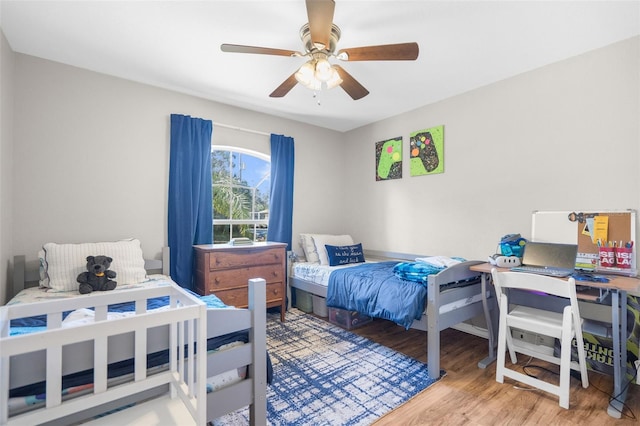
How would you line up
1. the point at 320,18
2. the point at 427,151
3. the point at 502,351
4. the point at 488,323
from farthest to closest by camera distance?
the point at 427,151, the point at 488,323, the point at 502,351, the point at 320,18

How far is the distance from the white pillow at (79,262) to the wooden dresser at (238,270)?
55 centimetres

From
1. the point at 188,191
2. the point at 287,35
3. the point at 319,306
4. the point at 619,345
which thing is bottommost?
the point at 319,306

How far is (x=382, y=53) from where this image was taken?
181 centimetres

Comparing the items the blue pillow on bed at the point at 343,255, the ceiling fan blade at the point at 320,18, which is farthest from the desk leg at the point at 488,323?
the ceiling fan blade at the point at 320,18

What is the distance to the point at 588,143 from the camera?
235 cm

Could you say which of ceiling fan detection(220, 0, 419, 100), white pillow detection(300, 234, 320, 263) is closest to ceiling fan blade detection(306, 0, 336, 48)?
ceiling fan detection(220, 0, 419, 100)

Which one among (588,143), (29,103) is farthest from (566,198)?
(29,103)

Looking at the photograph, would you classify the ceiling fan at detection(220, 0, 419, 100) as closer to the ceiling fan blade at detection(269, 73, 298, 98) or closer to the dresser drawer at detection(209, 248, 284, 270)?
the ceiling fan blade at detection(269, 73, 298, 98)

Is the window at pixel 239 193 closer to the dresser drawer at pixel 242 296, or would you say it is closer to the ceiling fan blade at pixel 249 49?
the dresser drawer at pixel 242 296

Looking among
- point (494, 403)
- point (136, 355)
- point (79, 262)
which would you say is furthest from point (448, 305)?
point (79, 262)

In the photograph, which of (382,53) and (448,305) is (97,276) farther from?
(448,305)

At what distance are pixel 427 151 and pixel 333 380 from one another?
101 inches

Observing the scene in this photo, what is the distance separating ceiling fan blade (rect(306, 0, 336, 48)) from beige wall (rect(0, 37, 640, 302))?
2.02m

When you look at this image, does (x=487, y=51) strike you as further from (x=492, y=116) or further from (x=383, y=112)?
(x=383, y=112)
